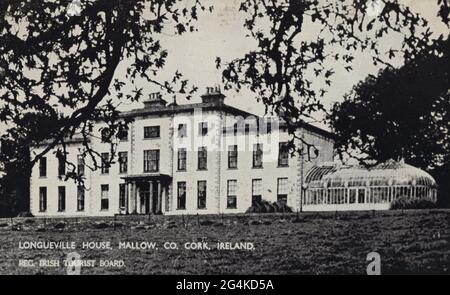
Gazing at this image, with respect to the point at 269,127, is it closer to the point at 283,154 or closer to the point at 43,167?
the point at 283,154

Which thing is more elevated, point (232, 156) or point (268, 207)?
point (232, 156)

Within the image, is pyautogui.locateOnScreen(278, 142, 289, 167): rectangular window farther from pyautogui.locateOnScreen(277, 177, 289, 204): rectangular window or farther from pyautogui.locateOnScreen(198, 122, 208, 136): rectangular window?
pyautogui.locateOnScreen(277, 177, 289, 204): rectangular window

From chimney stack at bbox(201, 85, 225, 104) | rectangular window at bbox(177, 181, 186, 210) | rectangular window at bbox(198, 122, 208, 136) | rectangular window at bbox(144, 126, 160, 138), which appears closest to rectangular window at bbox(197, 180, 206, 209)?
rectangular window at bbox(177, 181, 186, 210)

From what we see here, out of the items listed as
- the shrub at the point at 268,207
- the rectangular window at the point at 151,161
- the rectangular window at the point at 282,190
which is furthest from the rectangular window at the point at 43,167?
the rectangular window at the point at 282,190

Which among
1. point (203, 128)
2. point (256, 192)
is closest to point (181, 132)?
point (203, 128)

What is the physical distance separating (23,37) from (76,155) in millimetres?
1171

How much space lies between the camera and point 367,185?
8602 millimetres

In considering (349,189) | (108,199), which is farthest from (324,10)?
(349,189)

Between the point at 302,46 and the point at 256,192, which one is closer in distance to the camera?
the point at 302,46

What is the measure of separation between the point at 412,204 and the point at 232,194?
2.04 meters

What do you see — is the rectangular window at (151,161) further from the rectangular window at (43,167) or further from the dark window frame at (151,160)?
the rectangular window at (43,167)

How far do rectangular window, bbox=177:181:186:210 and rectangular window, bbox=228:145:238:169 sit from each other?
1.56 metres

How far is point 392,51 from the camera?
497cm
